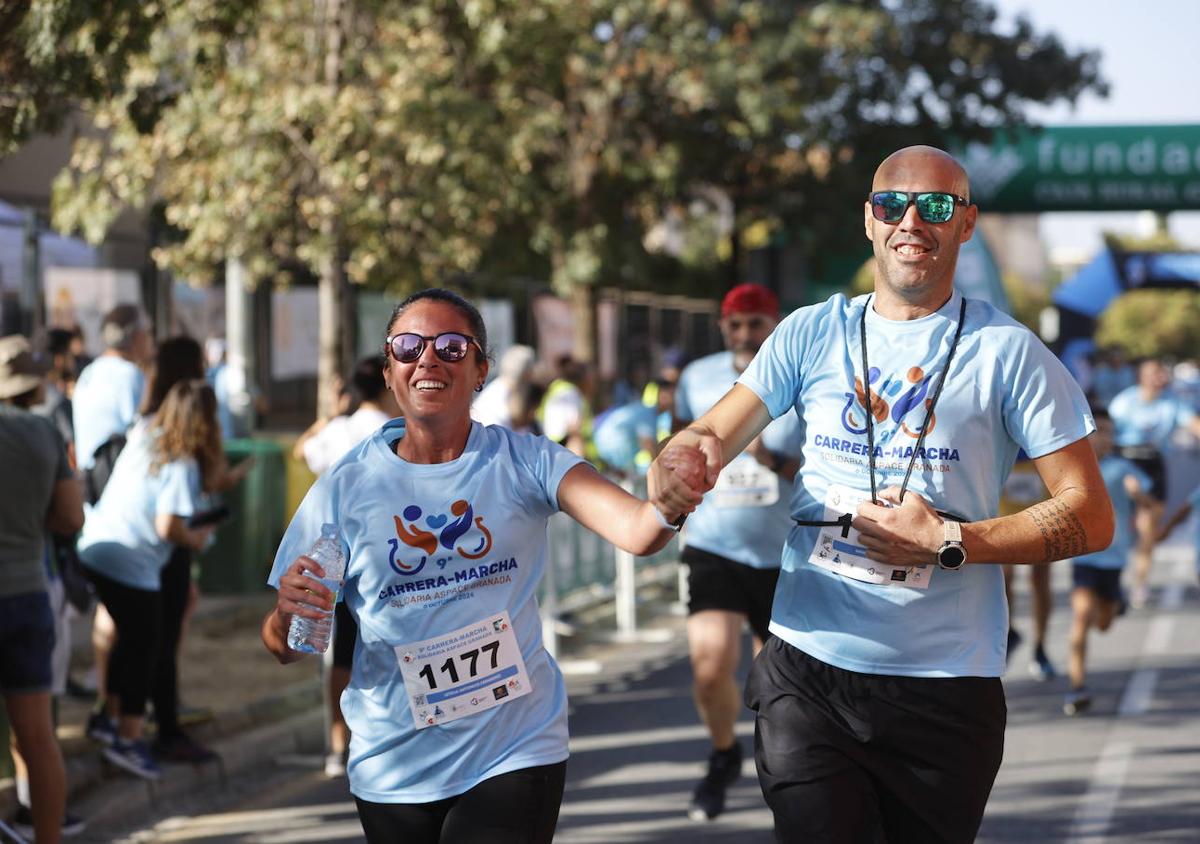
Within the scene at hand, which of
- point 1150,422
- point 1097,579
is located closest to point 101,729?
point 1097,579

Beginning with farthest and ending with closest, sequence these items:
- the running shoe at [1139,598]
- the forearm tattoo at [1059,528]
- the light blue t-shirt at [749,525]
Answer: the running shoe at [1139,598] → the light blue t-shirt at [749,525] → the forearm tattoo at [1059,528]

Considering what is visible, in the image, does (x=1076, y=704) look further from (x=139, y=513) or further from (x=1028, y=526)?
(x=1028, y=526)

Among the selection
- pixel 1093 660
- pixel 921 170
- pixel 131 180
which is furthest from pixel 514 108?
pixel 921 170

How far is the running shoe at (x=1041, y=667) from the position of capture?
1053cm

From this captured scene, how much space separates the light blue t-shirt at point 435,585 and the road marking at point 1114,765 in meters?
3.57

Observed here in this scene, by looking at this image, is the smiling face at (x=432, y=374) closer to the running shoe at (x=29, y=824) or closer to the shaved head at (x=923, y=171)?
the shaved head at (x=923, y=171)

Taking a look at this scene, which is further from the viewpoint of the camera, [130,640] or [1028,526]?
[130,640]

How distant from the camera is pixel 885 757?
152 inches

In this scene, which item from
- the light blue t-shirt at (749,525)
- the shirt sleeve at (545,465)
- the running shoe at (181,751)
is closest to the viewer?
the shirt sleeve at (545,465)

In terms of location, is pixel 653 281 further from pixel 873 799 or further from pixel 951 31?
pixel 873 799

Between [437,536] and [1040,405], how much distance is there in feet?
4.26

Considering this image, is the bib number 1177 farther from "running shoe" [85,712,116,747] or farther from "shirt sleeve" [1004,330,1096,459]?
"running shoe" [85,712,116,747]

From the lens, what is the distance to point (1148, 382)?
16.3m

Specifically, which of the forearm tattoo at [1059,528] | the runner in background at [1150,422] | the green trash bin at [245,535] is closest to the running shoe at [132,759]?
the forearm tattoo at [1059,528]
